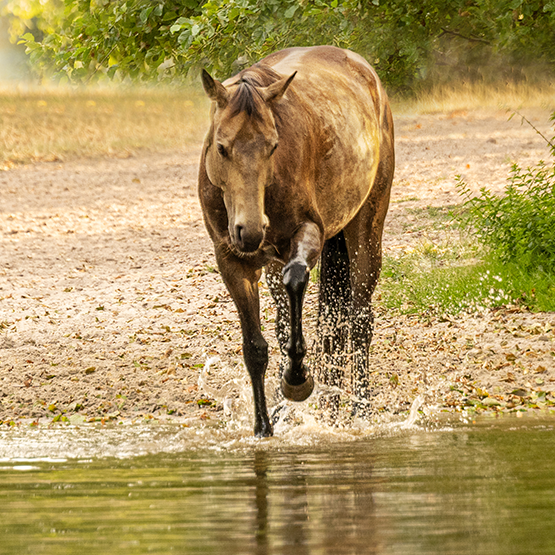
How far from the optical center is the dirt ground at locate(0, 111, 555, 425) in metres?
5.85

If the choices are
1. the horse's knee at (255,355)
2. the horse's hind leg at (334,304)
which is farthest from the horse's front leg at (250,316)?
the horse's hind leg at (334,304)

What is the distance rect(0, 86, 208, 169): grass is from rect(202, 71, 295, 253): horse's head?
42.5 ft

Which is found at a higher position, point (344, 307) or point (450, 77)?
point (344, 307)

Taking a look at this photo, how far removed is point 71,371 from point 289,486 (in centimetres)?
366

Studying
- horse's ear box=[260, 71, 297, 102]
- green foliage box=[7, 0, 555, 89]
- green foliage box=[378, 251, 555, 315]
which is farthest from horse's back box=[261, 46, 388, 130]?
green foliage box=[7, 0, 555, 89]

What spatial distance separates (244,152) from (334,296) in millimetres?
2128

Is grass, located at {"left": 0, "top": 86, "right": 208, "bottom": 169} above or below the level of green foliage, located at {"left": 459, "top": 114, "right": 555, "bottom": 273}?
below

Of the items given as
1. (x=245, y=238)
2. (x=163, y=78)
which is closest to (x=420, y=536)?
(x=245, y=238)

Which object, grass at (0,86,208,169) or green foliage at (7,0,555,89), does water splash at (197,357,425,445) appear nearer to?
green foliage at (7,0,555,89)

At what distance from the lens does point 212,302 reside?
8.55m

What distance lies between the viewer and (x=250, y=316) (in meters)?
4.74

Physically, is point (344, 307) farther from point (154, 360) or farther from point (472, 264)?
point (472, 264)

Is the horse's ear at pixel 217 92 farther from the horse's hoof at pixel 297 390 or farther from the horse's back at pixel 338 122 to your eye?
the horse's hoof at pixel 297 390

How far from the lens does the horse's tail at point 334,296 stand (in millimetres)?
5941
